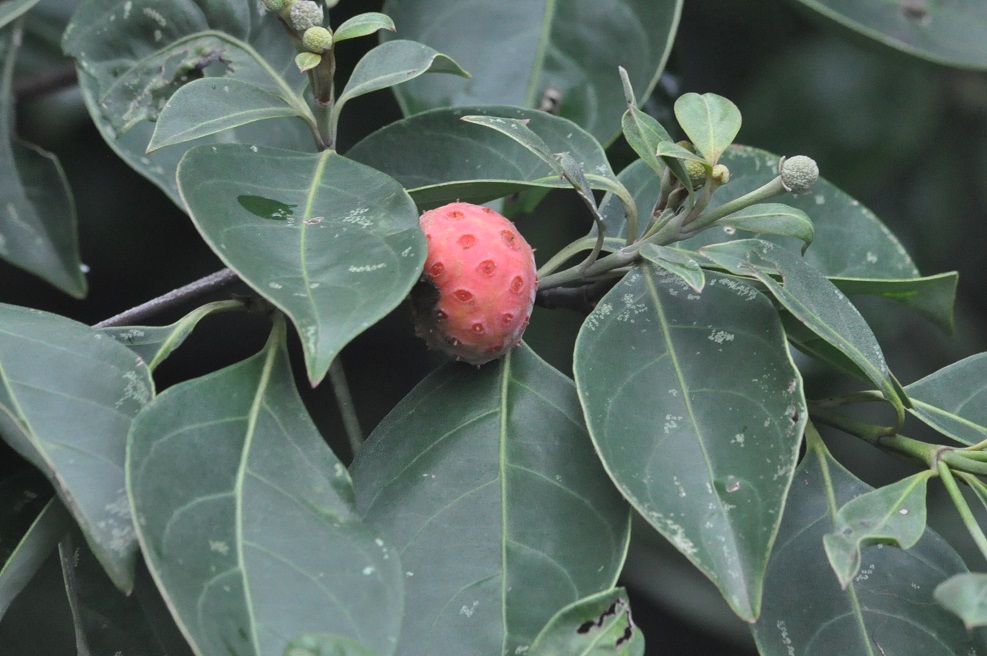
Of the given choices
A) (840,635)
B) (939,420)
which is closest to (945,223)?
(939,420)

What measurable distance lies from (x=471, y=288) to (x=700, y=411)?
0.18 metres

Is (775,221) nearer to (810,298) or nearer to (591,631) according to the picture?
(810,298)

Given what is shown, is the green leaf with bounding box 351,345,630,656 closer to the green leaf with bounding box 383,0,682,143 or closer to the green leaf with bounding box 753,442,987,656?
the green leaf with bounding box 753,442,987,656

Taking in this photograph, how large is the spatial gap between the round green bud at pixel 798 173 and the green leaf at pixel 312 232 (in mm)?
242

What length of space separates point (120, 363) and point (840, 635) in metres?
0.52

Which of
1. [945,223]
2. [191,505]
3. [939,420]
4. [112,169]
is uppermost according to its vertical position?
[191,505]

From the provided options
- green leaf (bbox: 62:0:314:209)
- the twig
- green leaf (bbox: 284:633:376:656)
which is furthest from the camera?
green leaf (bbox: 62:0:314:209)

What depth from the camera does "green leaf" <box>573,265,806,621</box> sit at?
571mm

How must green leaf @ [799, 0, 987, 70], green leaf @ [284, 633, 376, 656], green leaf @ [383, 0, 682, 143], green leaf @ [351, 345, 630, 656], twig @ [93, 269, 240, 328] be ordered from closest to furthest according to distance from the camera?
green leaf @ [284, 633, 376, 656] < green leaf @ [351, 345, 630, 656] < twig @ [93, 269, 240, 328] < green leaf @ [383, 0, 682, 143] < green leaf @ [799, 0, 987, 70]

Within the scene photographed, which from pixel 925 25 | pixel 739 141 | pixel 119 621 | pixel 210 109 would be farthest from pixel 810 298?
pixel 739 141

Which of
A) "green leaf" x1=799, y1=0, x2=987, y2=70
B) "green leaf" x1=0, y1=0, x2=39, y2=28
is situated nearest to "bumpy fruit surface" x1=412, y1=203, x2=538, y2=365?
"green leaf" x1=0, y1=0, x2=39, y2=28

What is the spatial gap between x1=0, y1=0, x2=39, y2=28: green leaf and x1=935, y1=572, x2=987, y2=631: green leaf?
0.91 metres

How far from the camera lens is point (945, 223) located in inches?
66.6

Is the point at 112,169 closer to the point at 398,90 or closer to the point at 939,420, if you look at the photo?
the point at 398,90
